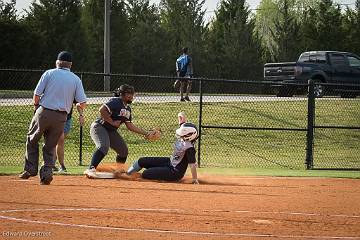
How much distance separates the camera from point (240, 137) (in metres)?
24.1

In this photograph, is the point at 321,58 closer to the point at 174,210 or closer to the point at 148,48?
the point at 148,48

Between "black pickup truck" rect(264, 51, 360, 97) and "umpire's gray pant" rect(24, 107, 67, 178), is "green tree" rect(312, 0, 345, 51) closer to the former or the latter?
"black pickup truck" rect(264, 51, 360, 97)

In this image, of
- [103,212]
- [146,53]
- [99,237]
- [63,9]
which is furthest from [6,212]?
[146,53]

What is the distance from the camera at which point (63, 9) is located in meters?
39.2

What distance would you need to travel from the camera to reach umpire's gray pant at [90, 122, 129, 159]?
14086 mm

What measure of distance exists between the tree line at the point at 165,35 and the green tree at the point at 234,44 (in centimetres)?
5

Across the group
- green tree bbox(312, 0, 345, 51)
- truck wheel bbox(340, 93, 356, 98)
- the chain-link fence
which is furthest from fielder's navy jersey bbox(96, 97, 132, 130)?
green tree bbox(312, 0, 345, 51)

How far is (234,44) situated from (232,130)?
68.5 ft

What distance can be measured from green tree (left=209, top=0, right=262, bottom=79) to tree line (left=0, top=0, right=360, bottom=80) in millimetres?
55

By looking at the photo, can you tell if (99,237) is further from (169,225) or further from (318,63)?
(318,63)

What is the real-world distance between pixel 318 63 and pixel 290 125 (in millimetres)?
7810

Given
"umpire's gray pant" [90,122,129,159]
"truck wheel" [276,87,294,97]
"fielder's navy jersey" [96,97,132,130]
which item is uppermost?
"fielder's navy jersey" [96,97,132,130]

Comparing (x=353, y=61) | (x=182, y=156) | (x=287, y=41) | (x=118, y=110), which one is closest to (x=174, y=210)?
(x=182, y=156)

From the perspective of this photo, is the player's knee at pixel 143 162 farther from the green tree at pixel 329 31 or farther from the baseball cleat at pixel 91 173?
the green tree at pixel 329 31
